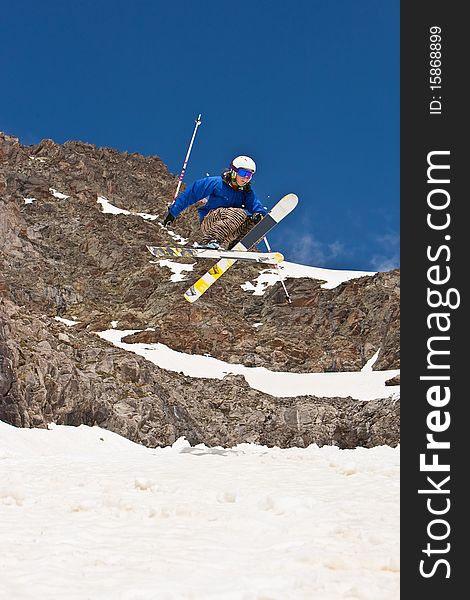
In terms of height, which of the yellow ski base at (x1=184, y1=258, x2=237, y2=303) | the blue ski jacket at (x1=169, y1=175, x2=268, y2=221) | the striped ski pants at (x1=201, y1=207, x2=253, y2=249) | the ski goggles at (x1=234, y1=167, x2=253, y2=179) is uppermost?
the ski goggles at (x1=234, y1=167, x2=253, y2=179)

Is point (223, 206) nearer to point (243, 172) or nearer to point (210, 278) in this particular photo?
point (243, 172)

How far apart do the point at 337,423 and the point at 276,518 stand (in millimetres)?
30806

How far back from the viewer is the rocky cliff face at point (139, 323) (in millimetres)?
23406

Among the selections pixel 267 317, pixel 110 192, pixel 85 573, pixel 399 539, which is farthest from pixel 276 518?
pixel 110 192

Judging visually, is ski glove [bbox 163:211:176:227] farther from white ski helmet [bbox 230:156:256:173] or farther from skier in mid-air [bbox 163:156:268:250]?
white ski helmet [bbox 230:156:256:173]

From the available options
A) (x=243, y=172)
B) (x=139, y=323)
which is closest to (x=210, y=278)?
(x=243, y=172)

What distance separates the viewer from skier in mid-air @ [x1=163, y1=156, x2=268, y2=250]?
1198cm

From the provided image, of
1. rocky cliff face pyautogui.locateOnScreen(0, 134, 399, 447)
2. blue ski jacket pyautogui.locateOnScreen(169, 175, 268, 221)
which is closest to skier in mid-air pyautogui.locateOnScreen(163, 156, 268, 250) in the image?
blue ski jacket pyautogui.locateOnScreen(169, 175, 268, 221)

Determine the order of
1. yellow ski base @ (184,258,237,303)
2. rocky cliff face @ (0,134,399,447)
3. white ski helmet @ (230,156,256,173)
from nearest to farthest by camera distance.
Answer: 1. white ski helmet @ (230,156,256,173)
2. yellow ski base @ (184,258,237,303)
3. rocky cliff face @ (0,134,399,447)

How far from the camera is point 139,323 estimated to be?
54281mm

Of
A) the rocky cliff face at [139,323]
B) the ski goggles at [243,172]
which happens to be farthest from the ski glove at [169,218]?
the rocky cliff face at [139,323]

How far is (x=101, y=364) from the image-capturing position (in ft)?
94.0

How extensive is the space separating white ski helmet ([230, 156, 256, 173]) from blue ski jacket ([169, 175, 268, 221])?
0.48 m

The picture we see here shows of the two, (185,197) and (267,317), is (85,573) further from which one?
(267,317)
